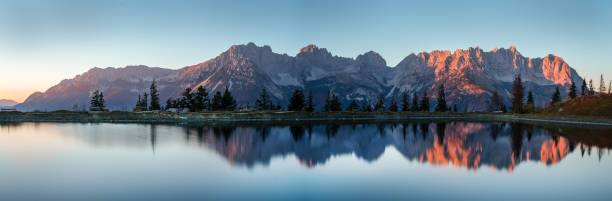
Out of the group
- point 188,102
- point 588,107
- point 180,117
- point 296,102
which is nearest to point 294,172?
point 180,117

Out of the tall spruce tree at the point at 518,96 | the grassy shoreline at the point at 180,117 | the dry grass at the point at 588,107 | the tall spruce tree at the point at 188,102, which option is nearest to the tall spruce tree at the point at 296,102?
the grassy shoreline at the point at 180,117

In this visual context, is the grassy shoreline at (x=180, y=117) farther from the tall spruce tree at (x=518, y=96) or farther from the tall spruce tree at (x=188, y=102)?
the tall spruce tree at (x=518, y=96)

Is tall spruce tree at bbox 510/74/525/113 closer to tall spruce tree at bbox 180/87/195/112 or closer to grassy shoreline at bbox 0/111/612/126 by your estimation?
grassy shoreline at bbox 0/111/612/126

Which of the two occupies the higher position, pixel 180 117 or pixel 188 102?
pixel 188 102

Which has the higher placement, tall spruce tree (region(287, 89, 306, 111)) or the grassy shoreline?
tall spruce tree (region(287, 89, 306, 111))

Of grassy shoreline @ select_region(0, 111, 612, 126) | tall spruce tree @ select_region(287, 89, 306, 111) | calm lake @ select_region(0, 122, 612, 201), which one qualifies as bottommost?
calm lake @ select_region(0, 122, 612, 201)

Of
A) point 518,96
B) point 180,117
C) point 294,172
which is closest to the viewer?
point 294,172

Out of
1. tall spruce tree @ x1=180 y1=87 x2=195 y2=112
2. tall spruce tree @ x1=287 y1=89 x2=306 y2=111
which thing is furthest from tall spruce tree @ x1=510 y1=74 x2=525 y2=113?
tall spruce tree @ x1=180 y1=87 x2=195 y2=112

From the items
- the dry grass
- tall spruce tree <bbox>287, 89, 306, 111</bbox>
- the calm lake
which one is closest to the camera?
the calm lake

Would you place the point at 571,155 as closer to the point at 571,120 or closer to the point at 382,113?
the point at 571,120

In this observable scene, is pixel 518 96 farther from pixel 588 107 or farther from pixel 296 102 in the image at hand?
pixel 296 102

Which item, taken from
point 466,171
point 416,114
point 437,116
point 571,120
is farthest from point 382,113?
point 466,171

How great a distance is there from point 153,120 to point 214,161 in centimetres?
8534

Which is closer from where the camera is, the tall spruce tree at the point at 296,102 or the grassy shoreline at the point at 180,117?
the grassy shoreline at the point at 180,117
